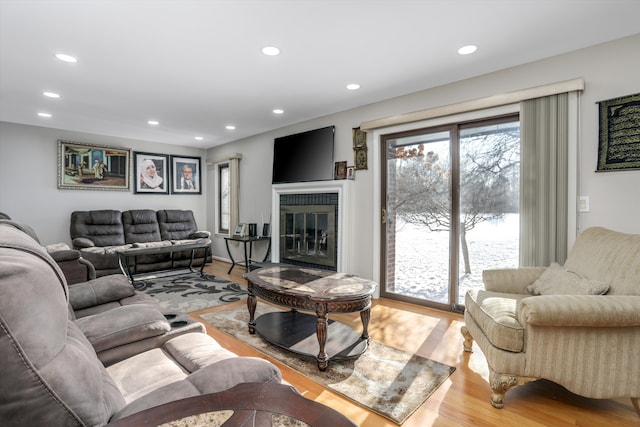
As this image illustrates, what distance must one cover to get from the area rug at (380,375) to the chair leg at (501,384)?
1.10 ft

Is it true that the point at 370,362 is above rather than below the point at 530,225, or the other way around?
below

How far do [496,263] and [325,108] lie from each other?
279 centimetres

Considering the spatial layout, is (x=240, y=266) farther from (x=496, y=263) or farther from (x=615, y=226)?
(x=615, y=226)

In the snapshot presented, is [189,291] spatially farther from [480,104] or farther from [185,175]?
[480,104]

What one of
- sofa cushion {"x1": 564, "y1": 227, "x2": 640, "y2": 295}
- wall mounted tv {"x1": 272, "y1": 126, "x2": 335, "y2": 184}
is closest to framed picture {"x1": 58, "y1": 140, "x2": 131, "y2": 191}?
wall mounted tv {"x1": 272, "y1": 126, "x2": 335, "y2": 184}

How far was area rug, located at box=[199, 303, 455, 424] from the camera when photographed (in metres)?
1.89

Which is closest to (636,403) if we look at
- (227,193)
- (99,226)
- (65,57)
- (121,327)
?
(121,327)

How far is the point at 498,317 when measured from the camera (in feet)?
6.33

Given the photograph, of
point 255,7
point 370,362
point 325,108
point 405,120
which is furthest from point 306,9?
point 370,362

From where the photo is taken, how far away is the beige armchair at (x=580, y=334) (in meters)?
1.68

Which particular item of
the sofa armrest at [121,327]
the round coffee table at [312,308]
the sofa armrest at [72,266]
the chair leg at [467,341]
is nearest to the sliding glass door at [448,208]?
the chair leg at [467,341]

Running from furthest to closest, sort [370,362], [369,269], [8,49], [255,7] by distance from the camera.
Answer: [369,269]
[8,49]
[370,362]
[255,7]

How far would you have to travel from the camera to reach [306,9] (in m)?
2.12

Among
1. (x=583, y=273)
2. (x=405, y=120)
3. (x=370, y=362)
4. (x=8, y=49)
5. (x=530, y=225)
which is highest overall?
(x=8, y=49)
